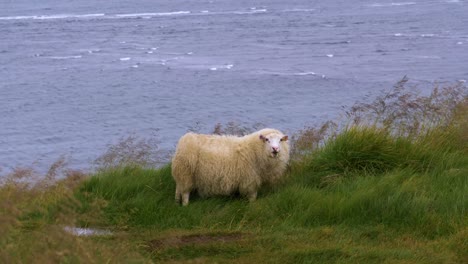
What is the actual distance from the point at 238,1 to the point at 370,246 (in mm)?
71190

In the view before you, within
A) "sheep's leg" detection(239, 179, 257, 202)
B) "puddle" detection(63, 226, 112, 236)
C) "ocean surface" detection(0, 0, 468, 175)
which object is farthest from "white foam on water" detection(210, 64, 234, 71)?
"puddle" detection(63, 226, 112, 236)

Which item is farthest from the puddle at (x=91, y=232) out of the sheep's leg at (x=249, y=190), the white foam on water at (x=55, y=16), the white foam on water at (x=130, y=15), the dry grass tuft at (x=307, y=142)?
the white foam on water at (x=55, y=16)

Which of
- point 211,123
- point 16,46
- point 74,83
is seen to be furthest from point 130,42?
point 211,123

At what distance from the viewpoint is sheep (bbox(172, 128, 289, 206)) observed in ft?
29.4

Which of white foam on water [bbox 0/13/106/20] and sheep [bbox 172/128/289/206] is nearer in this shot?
sheep [bbox 172/128/289/206]

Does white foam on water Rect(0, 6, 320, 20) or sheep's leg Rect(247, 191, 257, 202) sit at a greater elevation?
sheep's leg Rect(247, 191, 257, 202)

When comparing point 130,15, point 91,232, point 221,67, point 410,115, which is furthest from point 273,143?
point 130,15

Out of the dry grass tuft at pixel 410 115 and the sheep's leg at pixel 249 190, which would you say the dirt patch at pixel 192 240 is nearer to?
the sheep's leg at pixel 249 190

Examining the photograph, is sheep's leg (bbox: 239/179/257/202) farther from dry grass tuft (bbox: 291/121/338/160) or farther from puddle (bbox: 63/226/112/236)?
puddle (bbox: 63/226/112/236)

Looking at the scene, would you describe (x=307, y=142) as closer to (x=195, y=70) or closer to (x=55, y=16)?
(x=195, y=70)

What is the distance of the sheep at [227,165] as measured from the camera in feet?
29.4

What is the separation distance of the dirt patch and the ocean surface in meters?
8.44

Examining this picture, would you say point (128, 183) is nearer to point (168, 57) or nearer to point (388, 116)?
point (388, 116)

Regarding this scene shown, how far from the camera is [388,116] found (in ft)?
34.6
